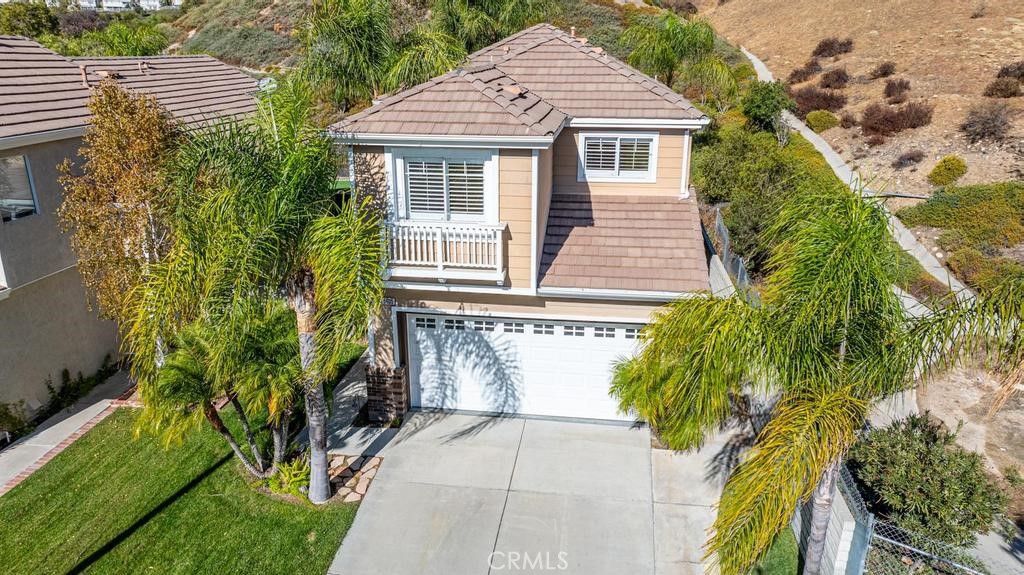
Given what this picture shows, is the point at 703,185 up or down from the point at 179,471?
up

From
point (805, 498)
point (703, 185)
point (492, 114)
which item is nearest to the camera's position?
point (805, 498)

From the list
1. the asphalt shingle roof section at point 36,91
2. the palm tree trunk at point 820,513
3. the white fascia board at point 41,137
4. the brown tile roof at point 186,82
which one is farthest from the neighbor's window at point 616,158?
the asphalt shingle roof section at point 36,91

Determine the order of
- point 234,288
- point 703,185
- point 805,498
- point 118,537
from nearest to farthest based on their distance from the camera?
point 805,498
point 234,288
point 118,537
point 703,185

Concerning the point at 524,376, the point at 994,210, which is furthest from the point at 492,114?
the point at 994,210

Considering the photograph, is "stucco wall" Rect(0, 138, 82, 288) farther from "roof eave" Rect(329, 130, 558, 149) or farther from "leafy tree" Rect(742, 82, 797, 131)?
"leafy tree" Rect(742, 82, 797, 131)

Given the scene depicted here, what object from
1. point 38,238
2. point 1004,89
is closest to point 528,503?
point 38,238

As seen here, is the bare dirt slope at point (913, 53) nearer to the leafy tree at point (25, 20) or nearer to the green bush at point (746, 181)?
the green bush at point (746, 181)

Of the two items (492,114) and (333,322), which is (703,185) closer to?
(492,114)

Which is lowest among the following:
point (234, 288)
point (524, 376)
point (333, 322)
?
point (524, 376)
